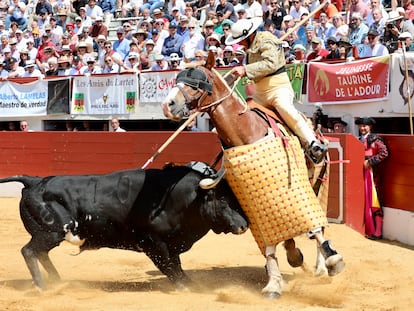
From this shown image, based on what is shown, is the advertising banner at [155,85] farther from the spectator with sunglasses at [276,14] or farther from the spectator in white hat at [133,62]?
the spectator with sunglasses at [276,14]

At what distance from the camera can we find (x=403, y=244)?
8320mm

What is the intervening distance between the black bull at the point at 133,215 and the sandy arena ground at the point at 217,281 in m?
0.33

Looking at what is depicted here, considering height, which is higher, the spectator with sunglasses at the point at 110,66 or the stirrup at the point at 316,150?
the stirrup at the point at 316,150

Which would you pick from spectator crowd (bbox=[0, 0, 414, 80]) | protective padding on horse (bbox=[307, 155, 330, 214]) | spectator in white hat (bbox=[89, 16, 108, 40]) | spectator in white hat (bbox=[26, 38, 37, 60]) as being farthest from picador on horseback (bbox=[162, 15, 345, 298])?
spectator in white hat (bbox=[26, 38, 37, 60])

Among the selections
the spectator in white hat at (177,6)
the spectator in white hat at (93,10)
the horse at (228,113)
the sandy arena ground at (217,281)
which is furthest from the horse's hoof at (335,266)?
the spectator in white hat at (93,10)

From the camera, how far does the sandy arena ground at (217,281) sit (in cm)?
545

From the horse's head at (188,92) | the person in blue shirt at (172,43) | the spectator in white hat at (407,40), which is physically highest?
the horse's head at (188,92)

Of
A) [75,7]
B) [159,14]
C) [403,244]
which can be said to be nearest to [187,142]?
[403,244]

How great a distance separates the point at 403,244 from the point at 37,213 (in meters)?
4.11

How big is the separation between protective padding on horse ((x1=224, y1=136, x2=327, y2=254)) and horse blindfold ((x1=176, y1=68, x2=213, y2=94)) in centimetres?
49

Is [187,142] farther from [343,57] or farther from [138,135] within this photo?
[343,57]

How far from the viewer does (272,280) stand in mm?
5691

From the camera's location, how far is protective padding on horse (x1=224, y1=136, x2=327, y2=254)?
5605 mm

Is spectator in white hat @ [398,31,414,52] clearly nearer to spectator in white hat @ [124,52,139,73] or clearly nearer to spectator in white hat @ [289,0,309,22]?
spectator in white hat @ [289,0,309,22]
